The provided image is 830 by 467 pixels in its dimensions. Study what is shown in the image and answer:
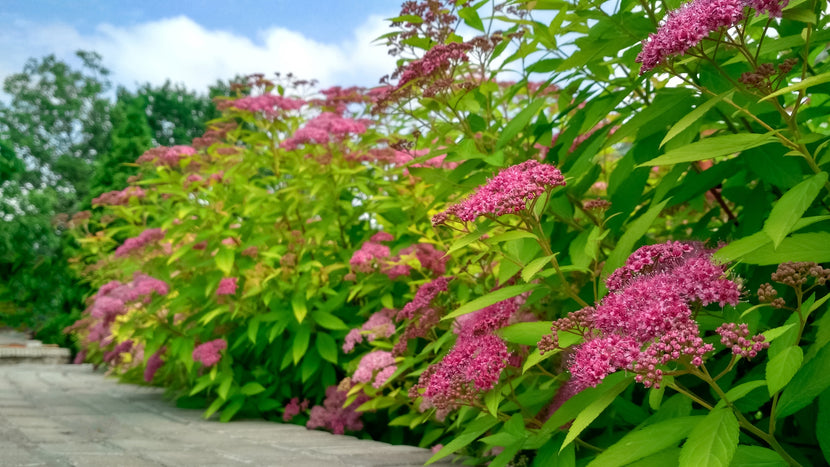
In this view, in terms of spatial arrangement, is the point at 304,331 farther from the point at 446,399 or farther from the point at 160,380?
Answer: the point at 160,380

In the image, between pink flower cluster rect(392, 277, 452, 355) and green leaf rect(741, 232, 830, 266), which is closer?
green leaf rect(741, 232, 830, 266)

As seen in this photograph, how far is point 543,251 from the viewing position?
2.22 metres

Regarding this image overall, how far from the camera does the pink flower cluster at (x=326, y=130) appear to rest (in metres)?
4.03

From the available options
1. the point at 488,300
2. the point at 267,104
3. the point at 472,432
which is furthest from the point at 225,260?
the point at 488,300

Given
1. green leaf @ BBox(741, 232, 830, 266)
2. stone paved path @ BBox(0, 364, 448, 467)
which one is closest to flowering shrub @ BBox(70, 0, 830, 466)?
green leaf @ BBox(741, 232, 830, 266)

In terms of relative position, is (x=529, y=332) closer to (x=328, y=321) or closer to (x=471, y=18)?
(x=471, y=18)

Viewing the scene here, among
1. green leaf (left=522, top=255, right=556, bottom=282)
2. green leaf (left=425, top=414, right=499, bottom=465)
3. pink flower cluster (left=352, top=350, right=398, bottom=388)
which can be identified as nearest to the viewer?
green leaf (left=522, top=255, right=556, bottom=282)

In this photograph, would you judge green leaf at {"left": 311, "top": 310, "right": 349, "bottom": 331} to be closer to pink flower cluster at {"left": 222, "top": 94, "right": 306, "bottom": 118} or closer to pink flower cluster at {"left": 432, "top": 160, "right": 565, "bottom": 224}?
pink flower cluster at {"left": 222, "top": 94, "right": 306, "bottom": 118}

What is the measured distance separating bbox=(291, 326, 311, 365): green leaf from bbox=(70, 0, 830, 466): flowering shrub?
0.04 feet

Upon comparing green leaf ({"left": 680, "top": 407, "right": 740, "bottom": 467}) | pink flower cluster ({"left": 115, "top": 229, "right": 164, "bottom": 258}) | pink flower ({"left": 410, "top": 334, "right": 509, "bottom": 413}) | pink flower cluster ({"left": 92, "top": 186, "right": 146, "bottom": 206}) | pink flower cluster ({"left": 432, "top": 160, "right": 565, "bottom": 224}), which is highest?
pink flower cluster ({"left": 92, "top": 186, "right": 146, "bottom": 206})

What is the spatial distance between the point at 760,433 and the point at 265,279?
10.4 ft

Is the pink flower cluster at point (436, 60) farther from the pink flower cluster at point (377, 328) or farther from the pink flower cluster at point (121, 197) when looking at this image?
the pink flower cluster at point (121, 197)

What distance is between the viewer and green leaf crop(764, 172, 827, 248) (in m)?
1.31

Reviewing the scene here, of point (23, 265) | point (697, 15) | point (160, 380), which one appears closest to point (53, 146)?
point (23, 265)
